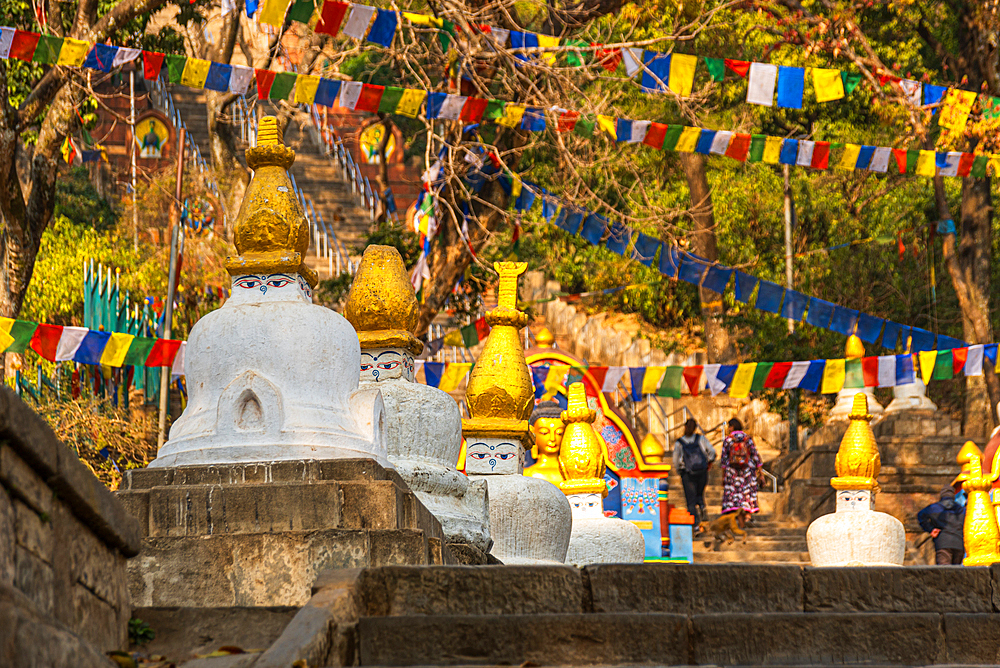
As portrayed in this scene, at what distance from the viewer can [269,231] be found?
261 inches

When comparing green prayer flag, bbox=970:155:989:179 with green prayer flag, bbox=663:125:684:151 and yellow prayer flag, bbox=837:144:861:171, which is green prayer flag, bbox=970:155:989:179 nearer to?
yellow prayer flag, bbox=837:144:861:171

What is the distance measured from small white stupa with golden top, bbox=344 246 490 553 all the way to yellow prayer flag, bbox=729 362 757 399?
9.29m

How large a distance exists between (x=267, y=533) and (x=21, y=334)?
7.67 meters

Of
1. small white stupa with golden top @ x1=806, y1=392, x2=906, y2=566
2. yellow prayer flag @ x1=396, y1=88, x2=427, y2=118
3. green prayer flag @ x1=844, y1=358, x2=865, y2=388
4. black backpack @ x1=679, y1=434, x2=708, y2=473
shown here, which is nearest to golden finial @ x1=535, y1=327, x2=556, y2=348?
black backpack @ x1=679, y1=434, x2=708, y2=473

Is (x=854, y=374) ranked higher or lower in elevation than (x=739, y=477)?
higher

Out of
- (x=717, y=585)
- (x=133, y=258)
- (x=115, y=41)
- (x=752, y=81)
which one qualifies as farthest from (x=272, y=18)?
(x=133, y=258)

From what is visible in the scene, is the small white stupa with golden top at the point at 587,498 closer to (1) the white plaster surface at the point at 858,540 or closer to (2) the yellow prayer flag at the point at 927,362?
(1) the white plaster surface at the point at 858,540

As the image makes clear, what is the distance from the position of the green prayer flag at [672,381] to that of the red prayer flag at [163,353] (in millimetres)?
6319

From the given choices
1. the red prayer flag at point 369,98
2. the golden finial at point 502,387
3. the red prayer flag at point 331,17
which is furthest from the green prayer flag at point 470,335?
the golden finial at point 502,387

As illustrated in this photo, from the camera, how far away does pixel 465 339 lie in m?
16.4

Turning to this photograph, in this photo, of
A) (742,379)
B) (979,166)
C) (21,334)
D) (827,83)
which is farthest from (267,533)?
(742,379)

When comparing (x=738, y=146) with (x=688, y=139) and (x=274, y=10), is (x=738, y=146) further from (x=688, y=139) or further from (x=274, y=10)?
(x=274, y=10)

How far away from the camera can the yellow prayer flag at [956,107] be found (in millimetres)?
14484

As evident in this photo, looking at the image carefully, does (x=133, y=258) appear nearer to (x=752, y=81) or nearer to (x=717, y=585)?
(x=752, y=81)
